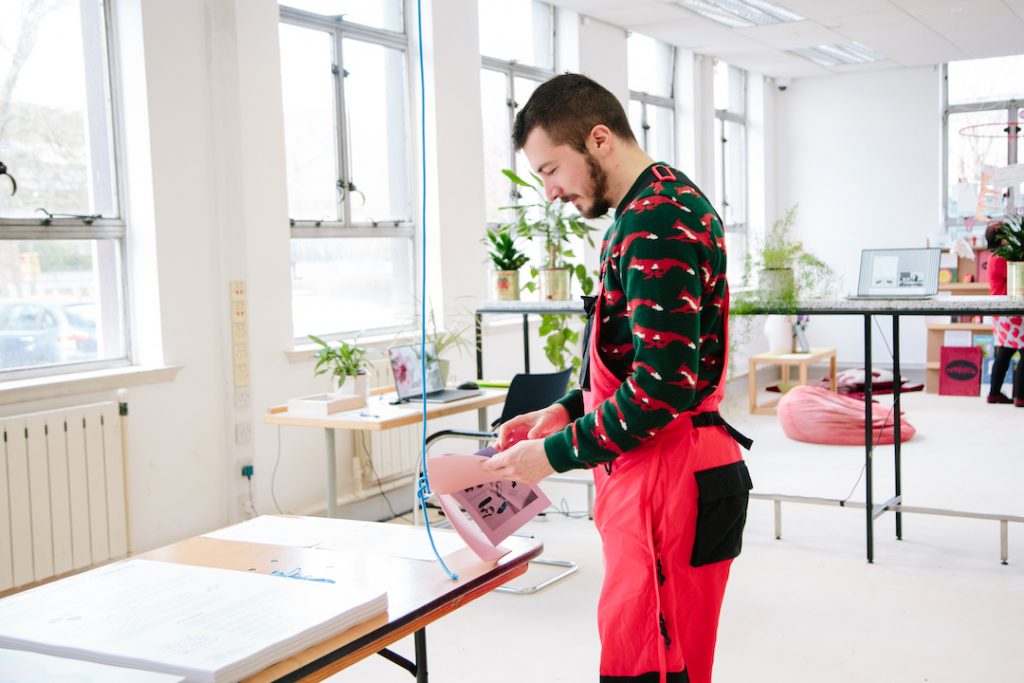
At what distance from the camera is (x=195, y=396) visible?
14.2 ft

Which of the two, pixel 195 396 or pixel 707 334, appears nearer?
pixel 707 334

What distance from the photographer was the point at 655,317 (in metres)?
1.36

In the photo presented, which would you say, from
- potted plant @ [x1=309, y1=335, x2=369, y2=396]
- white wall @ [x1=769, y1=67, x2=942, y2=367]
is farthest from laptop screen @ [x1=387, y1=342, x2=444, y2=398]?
white wall @ [x1=769, y1=67, x2=942, y2=367]

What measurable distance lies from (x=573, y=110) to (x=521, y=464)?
0.54 metres

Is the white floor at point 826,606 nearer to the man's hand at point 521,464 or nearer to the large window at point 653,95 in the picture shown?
the man's hand at point 521,464

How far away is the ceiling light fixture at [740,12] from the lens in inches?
281

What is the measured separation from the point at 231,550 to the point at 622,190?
2.80 ft

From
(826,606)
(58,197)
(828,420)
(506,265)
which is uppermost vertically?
(58,197)

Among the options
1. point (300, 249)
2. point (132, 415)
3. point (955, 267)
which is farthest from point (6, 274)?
point (955, 267)

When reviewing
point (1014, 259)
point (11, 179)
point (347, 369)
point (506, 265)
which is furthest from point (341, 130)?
point (1014, 259)

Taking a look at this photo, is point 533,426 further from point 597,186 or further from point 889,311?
point 889,311

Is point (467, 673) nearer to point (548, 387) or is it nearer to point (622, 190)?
point (548, 387)

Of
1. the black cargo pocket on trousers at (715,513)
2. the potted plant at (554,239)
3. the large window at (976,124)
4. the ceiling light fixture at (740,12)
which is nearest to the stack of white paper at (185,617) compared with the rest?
the black cargo pocket on trousers at (715,513)

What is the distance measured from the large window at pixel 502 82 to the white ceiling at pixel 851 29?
0.40 m
